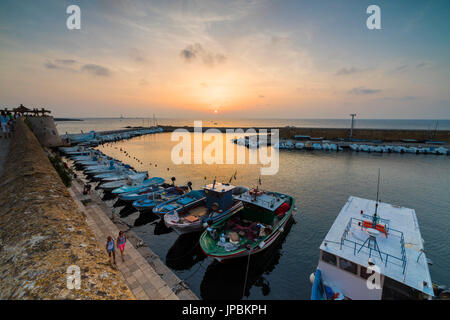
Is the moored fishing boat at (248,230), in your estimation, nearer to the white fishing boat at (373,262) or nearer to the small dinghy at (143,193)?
the white fishing boat at (373,262)

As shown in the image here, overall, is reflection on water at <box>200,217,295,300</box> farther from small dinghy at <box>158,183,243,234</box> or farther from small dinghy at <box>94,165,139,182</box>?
small dinghy at <box>94,165,139,182</box>

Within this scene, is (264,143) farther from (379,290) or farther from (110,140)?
(379,290)

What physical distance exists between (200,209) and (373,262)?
54.4 feet

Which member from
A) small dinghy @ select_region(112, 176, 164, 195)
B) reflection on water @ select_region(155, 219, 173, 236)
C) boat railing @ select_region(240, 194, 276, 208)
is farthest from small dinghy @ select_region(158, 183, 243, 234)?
small dinghy @ select_region(112, 176, 164, 195)

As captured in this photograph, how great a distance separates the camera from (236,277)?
1540 cm

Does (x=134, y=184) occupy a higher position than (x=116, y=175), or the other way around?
(x=116, y=175)

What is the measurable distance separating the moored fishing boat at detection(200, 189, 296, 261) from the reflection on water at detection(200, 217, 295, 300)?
1.38m

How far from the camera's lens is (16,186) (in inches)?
334

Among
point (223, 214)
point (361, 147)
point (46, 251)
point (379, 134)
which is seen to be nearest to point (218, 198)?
point (223, 214)

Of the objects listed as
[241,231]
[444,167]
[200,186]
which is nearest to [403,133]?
[444,167]

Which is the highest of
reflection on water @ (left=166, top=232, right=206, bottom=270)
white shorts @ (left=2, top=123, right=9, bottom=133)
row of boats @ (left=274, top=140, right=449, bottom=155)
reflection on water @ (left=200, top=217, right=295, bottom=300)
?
white shorts @ (left=2, top=123, right=9, bottom=133)

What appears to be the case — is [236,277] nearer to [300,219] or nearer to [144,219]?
[300,219]

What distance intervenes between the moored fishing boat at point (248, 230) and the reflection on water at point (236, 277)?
1.38m

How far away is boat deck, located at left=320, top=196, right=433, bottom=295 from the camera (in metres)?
9.44
